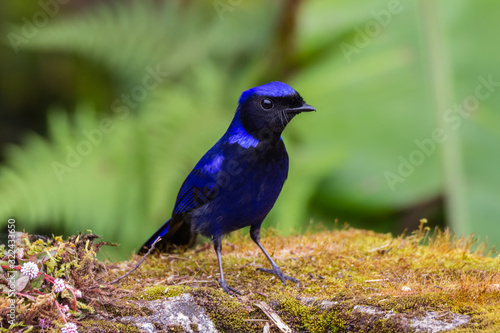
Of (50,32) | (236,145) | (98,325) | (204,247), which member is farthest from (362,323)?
(50,32)

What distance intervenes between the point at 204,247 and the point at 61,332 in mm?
1577

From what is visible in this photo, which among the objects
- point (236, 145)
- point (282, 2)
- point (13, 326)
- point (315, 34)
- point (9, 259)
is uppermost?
point (282, 2)

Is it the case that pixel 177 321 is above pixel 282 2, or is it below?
below

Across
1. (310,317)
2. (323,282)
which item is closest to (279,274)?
(323,282)

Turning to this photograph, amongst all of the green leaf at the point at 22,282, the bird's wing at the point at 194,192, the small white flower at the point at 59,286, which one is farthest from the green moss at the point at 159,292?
the bird's wing at the point at 194,192

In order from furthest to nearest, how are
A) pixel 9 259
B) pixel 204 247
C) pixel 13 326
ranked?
pixel 204 247, pixel 9 259, pixel 13 326

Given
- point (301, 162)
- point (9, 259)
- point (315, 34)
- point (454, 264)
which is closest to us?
point (9, 259)

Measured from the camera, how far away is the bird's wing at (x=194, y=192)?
11.2 feet

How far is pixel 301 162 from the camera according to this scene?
540 cm

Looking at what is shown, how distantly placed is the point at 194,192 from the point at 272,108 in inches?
25.7

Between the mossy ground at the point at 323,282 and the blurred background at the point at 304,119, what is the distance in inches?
56.2

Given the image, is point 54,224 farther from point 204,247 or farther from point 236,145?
point 236,145

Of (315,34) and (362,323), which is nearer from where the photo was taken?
(362,323)

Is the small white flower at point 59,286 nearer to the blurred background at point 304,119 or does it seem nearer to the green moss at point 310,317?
the green moss at point 310,317
